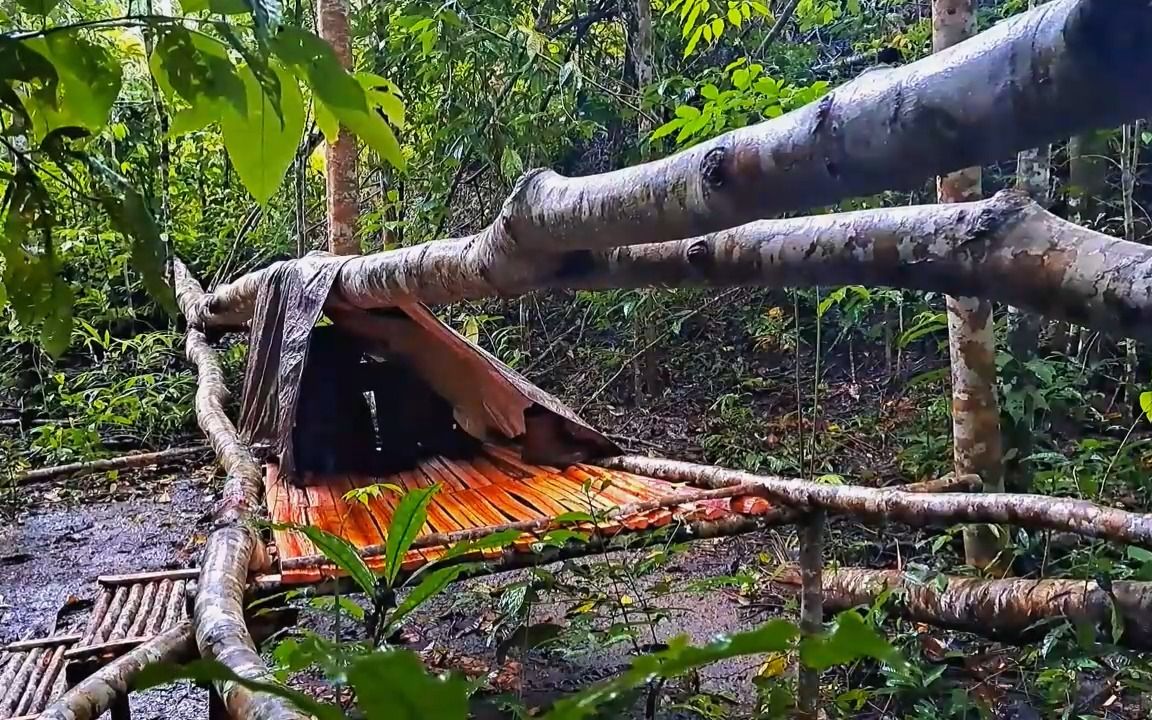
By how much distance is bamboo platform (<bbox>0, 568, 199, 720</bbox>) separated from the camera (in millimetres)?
1844

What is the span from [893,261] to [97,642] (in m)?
1.91

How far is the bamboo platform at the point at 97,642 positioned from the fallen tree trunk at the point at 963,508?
4.79ft

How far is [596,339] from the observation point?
5547 millimetres

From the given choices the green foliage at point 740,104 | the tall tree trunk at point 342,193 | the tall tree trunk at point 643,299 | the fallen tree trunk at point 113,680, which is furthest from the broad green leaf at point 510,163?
the fallen tree trunk at point 113,680

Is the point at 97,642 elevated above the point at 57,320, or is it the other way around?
the point at 57,320

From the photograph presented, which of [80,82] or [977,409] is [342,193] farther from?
[80,82]

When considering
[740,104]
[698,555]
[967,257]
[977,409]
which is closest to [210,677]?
[967,257]

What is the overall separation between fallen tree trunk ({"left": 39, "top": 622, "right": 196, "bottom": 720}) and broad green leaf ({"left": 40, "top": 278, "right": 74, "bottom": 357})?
799 mm

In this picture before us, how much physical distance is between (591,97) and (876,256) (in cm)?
382

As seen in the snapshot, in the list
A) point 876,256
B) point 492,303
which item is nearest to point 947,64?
point 876,256

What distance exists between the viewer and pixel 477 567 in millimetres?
1936

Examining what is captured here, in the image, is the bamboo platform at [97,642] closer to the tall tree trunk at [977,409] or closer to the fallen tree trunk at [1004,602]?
the fallen tree trunk at [1004,602]

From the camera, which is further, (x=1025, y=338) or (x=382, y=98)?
(x=1025, y=338)

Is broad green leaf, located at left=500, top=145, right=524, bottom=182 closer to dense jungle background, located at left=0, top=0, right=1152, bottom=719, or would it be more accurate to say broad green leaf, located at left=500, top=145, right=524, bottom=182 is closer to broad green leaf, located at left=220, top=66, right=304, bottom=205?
dense jungle background, located at left=0, top=0, right=1152, bottom=719
